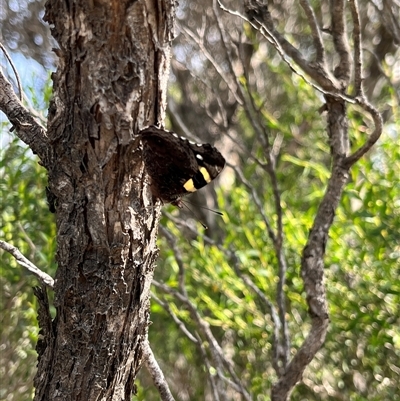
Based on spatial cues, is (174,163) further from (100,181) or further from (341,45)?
(341,45)

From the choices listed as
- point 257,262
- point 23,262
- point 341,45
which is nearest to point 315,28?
point 341,45

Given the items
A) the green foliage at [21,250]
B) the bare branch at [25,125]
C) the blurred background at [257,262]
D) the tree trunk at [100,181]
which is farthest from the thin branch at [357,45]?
the green foliage at [21,250]

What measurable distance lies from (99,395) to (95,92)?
0.92ft

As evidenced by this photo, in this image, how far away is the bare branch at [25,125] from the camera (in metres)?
0.52

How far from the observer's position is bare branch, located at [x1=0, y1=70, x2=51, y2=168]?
52cm

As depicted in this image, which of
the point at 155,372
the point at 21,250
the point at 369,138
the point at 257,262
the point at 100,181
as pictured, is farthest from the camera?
the point at 257,262

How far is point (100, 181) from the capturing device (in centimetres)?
49

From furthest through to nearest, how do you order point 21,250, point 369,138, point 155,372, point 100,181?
1. point 21,250
2. point 369,138
3. point 155,372
4. point 100,181

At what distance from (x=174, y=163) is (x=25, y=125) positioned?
0.15 m

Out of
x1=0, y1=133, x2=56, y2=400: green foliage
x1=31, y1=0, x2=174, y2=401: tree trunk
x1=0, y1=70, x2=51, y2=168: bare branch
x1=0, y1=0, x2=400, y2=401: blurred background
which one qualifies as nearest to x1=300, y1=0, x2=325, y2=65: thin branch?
x1=0, y1=0, x2=400, y2=401: blurred background

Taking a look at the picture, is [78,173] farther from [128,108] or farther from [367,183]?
[367,183]

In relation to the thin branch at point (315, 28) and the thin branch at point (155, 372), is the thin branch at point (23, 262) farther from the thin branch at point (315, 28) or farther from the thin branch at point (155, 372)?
the thin branch at point (315, 28)

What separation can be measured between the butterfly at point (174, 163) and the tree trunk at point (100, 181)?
0.02 m

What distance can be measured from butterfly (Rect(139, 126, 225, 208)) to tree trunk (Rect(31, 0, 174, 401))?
16 millimetres
